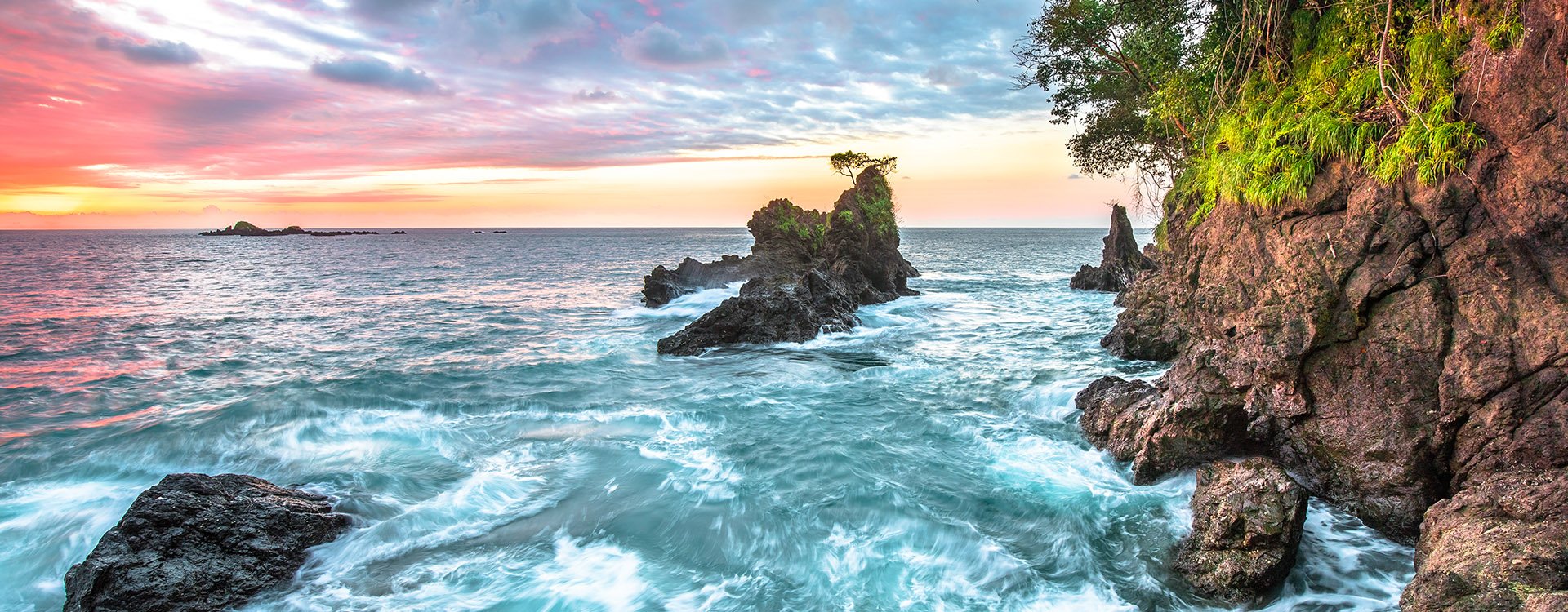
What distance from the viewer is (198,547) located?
320 inches

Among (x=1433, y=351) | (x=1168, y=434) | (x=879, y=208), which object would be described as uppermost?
(x=879, y=208)

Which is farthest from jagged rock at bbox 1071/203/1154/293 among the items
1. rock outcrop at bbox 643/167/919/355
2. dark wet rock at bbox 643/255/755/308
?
dark wet rock at bbox 643/255/755/308

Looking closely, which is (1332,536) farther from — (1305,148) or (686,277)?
(686,277)

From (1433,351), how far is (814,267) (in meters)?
23.3

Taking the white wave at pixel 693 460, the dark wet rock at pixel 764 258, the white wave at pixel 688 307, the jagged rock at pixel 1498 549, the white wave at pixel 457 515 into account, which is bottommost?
the white wave at pixel 457 515

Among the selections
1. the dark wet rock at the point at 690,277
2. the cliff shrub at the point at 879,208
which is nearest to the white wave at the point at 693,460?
the dark wet rock at the point at 690,277

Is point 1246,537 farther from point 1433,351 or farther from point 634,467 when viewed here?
point 634,467

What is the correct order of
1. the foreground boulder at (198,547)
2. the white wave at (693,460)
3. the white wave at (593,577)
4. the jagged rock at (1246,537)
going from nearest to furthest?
the jagged rock at (1246,537) → the foreground boulder at (198,547) → the white wave at (593,577) → the white wave at (693,460)

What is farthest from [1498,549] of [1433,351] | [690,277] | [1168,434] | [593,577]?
[690,277]

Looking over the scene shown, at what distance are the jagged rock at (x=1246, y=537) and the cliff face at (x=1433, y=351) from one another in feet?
3.48

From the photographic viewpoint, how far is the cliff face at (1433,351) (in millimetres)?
6449

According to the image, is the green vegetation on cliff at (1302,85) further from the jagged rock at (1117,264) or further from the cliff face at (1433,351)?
the jagged rock at (1117,264)

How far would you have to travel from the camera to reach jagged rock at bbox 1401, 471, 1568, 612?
5402mm

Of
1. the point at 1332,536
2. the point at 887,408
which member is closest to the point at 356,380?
the point at 887,408
